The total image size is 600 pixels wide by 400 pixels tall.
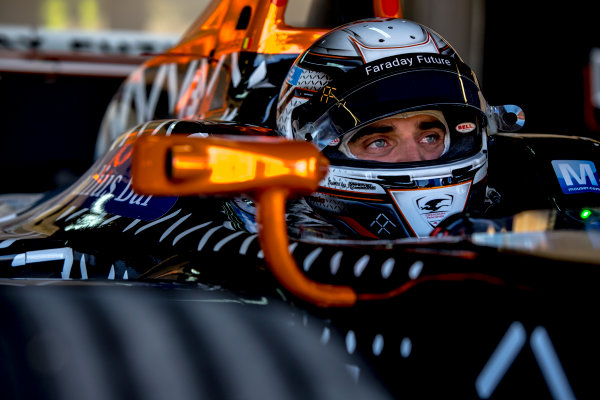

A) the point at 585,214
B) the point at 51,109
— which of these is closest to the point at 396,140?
the point at 585,214

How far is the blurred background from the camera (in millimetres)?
3650

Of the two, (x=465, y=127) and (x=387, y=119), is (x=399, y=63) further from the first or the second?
(x=465, y=127)

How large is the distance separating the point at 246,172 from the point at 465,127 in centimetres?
93

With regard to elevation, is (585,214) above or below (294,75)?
below

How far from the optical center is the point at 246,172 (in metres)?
0.55

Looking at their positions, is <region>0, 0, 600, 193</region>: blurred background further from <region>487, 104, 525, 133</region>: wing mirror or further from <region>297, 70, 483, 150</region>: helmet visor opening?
<region>297, 70, 483, 150</region>: helmet visor opening

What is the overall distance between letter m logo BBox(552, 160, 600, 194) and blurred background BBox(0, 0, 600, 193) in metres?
1.57

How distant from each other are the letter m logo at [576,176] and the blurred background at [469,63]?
5.15 ft

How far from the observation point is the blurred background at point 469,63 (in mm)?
3650

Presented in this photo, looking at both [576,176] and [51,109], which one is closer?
[576,176]

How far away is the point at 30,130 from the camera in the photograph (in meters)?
4.68

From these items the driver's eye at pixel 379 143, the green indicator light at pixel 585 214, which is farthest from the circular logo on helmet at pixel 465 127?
the green indicator light at pixel 585 214

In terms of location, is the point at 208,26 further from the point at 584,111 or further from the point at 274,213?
the point at 584,111

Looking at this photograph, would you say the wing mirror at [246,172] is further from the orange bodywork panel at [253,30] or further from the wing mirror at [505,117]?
the orange bodywork panel at [253,30]
